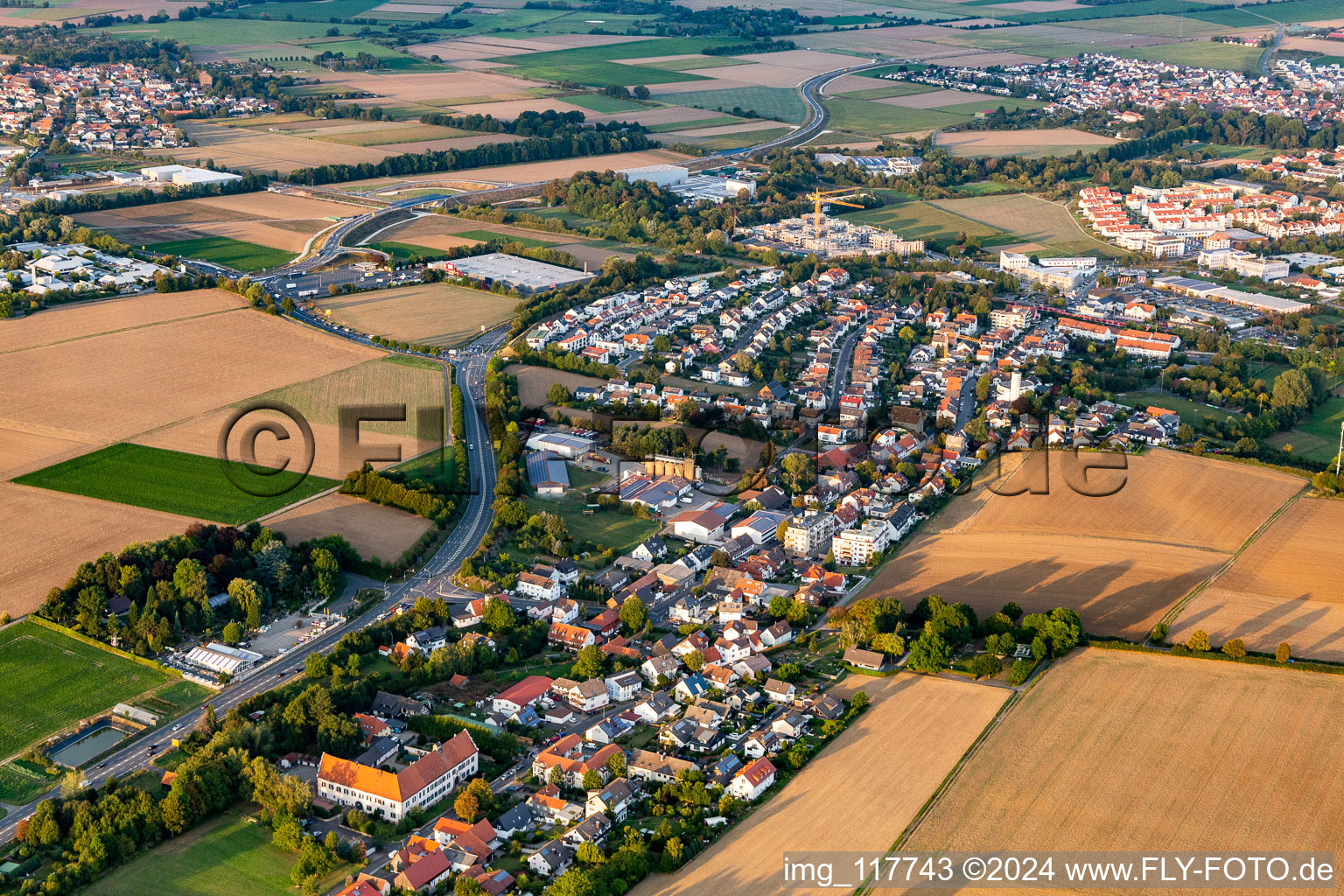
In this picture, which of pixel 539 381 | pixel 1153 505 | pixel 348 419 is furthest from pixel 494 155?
pixel 1153 505

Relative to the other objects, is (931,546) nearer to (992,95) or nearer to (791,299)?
(791,299)

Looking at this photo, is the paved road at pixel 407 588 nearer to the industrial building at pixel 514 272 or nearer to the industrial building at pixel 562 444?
the industrial building at pixel 562 444

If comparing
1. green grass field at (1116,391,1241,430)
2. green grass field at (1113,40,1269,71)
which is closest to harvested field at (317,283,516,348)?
green grass field at (1116,391,1241,430)

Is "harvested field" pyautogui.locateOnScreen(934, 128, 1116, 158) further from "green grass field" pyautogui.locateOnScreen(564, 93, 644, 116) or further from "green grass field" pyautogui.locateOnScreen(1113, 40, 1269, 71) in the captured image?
"green grass field" pyautogui.locateOnScreen(1113, 40, 1269, 71)

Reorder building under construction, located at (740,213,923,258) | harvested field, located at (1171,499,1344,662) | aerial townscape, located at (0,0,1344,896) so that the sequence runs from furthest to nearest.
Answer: building under construction, located at (740,213,923,258) < harvested field, located at (1171,499,1344,662) < aerial townscape, located at (0,0,1344,896)

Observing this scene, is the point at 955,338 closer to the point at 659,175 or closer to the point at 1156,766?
the point at 1156,766

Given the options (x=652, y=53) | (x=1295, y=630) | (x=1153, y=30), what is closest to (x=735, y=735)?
(x=1295, y=630)

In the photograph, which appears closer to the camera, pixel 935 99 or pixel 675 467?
pixel 675 467
